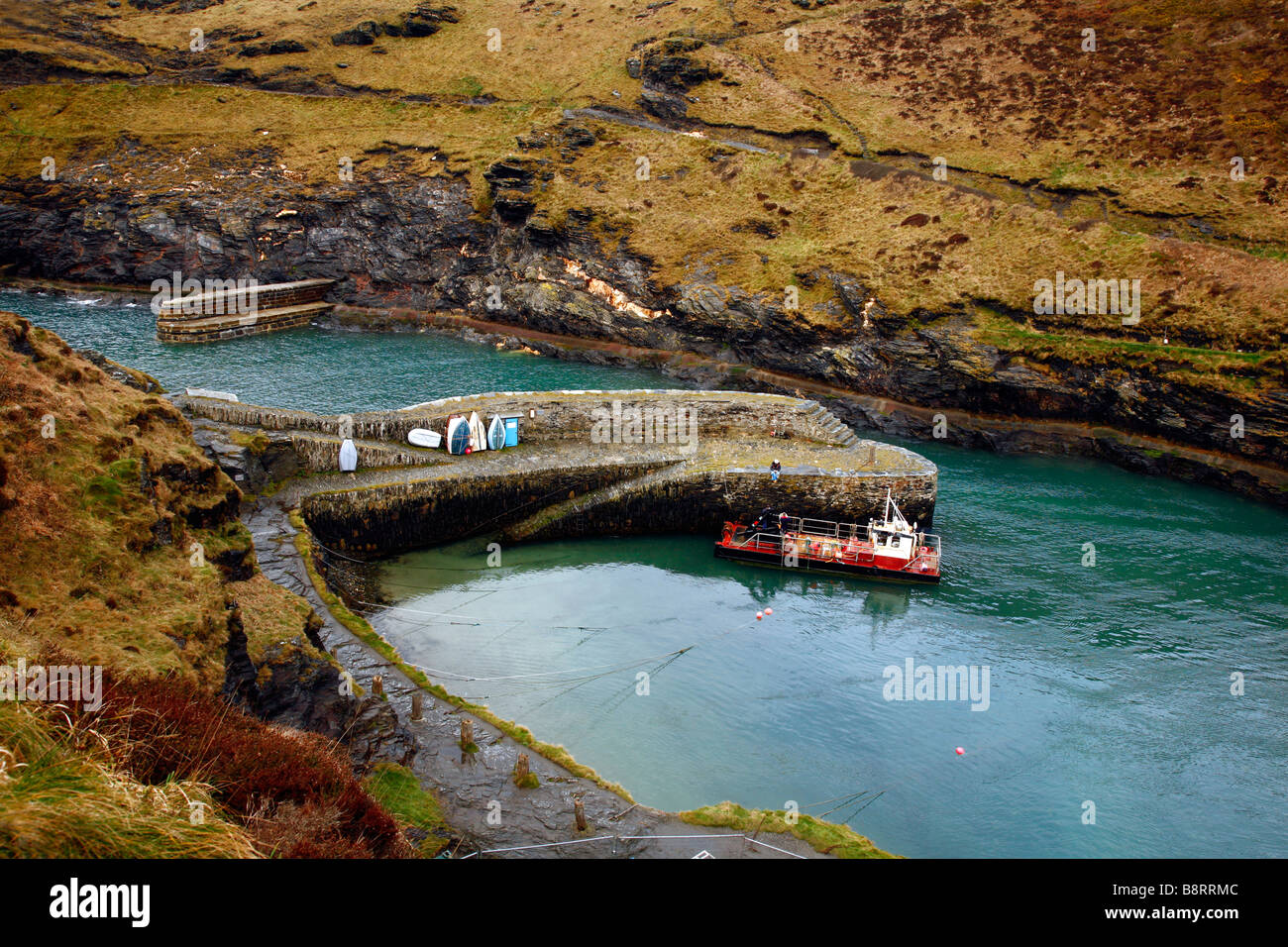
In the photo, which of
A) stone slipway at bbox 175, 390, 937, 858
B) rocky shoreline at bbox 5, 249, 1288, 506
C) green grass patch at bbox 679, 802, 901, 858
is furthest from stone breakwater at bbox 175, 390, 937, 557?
green grass patch at bbox 679, 802, 901, 858

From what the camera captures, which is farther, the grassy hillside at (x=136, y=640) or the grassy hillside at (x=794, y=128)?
the grassy hillside at (x=794, y=128)

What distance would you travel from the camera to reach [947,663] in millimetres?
27641

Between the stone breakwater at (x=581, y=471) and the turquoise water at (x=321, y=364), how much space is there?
38.4 feet

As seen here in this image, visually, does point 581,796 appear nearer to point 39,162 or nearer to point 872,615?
point 872,615

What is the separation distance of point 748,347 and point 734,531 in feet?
91.3

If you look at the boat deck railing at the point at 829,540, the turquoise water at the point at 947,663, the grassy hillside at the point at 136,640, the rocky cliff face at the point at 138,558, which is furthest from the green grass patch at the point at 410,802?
the boat deck railing at the point at 829,540

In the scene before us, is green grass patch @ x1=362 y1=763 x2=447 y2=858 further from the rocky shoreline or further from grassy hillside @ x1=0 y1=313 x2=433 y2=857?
the rocky shoreline

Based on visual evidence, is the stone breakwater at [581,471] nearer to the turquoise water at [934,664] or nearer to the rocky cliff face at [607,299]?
the turquoise water at [934,664]

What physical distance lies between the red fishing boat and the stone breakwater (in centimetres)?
79

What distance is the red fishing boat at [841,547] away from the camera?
108 ft

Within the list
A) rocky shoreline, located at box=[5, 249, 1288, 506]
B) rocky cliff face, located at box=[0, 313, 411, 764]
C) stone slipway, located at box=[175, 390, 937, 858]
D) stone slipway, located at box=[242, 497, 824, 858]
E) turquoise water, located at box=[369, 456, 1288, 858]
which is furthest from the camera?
rocky shoreline, located at box=[5, 249, 1288, 506]

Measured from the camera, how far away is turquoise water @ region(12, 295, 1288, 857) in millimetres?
21141
